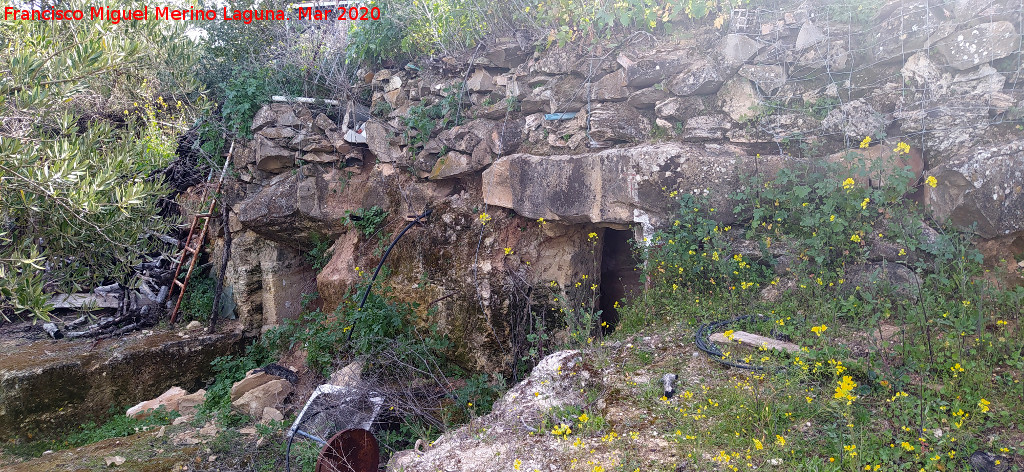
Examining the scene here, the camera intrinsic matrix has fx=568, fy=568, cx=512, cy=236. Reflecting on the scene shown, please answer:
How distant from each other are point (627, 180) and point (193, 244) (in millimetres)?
7306

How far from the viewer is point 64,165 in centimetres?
380

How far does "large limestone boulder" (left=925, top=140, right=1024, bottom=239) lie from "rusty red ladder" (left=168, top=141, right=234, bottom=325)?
7.88 m

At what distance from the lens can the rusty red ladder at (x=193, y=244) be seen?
8.05 m

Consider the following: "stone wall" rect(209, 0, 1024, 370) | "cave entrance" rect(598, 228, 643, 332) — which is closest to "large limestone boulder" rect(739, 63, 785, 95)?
"stone wall" rect(209, 0, 1024, 370)

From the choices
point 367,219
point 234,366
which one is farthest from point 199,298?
point 367,219

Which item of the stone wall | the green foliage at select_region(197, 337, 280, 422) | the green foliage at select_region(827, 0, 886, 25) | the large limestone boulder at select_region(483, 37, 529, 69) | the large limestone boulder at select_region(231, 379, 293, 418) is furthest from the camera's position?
the green foliage at select_region(197, 337, 280, 422)

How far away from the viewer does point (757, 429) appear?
9.43 feet

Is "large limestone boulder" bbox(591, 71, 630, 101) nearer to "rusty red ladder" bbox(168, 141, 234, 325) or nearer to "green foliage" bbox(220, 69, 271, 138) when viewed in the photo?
"green foliage" bbox(220, 69, 271, 138)

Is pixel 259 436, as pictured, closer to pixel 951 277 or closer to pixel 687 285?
pixel 687 285

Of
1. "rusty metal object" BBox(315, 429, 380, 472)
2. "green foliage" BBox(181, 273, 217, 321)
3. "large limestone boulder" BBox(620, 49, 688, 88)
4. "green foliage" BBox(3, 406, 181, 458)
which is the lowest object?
"green foliage" BBox(3, 406, 181, 458)

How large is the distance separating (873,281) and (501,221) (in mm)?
3332

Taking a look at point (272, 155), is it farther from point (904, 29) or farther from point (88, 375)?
point (904, 29)

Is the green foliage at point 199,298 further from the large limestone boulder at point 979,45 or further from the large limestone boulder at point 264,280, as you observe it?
the large limestone boulder at point 979,45

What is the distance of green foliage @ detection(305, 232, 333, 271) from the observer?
764 centimetres
